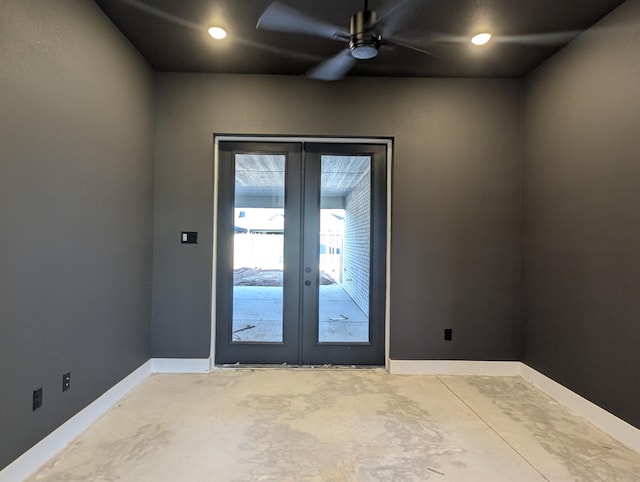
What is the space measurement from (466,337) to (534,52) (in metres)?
2.70

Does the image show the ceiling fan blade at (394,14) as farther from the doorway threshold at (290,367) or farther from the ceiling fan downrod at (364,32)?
the doorway threshold at (290,367)

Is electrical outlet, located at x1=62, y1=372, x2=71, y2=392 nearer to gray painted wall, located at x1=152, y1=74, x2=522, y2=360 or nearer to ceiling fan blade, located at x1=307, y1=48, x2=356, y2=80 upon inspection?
gray painted wall, located at x1=152, y1=74, x2=522, y2=360

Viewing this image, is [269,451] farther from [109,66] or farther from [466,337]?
[109,66]

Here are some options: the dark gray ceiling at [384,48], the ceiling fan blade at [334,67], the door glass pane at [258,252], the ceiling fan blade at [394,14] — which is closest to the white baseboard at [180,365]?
the door glass pane at [258,252]

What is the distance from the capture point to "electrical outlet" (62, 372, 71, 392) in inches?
86.7

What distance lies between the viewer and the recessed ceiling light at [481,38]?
2754mm

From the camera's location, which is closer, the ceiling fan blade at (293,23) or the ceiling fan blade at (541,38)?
the ceiling fan blade at (293,23)

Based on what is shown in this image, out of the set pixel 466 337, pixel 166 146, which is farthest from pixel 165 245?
pixel 466 337

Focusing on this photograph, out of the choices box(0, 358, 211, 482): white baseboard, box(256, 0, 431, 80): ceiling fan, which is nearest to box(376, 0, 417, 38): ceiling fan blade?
box(256, 0, 431, 80): ceiling fan

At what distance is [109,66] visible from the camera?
8.78 ft

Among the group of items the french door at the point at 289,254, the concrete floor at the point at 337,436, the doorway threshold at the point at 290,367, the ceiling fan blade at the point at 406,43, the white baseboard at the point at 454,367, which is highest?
the ceiling fan blade at the point at 406,43

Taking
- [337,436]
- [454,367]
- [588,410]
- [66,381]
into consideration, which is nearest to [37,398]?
[66,381]

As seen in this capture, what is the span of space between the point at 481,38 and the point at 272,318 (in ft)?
10.4

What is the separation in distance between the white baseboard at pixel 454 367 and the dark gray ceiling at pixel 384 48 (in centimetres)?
288
